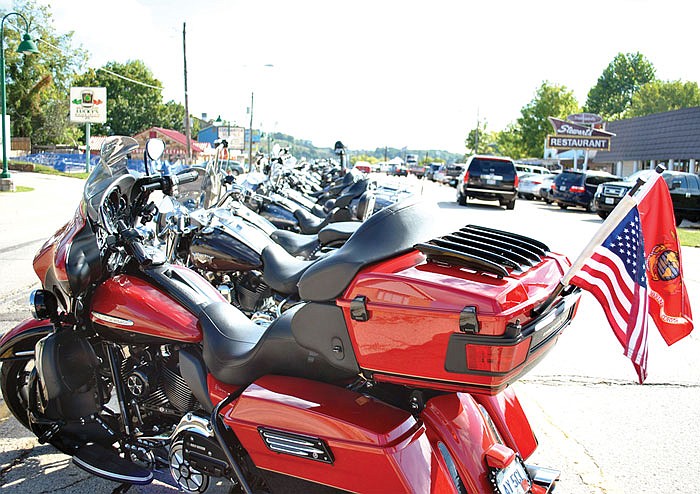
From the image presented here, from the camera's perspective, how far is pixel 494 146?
4333 inches

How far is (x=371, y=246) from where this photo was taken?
2.20 meters

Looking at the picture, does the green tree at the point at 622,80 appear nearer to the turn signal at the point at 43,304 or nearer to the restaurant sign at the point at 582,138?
the restaurant sign at the point at 582,138

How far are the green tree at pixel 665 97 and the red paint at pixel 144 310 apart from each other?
99.2 metres

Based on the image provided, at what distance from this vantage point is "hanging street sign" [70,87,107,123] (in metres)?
44.2

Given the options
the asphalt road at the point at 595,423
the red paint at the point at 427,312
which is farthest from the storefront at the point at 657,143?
the red paint at the point at 427,312

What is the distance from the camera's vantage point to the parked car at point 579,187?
23688mm

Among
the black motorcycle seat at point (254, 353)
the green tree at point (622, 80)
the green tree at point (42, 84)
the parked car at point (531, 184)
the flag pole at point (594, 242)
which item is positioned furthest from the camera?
the green tree at point (622, 80)

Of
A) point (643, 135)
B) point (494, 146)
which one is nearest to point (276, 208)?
point (643, 135)

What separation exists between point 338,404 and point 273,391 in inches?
10.7

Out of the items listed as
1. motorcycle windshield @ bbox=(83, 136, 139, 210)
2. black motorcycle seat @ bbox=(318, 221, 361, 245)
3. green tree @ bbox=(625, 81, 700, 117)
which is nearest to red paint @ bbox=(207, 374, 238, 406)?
motorcycle windshield @ bbox=(83, 136, 139, 210)

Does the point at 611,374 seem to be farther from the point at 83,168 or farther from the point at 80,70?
the point at 80,70

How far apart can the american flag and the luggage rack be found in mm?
211

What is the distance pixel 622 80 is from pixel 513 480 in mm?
124324

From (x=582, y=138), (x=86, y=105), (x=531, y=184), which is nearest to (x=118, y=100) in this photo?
(x=86, y=105)
